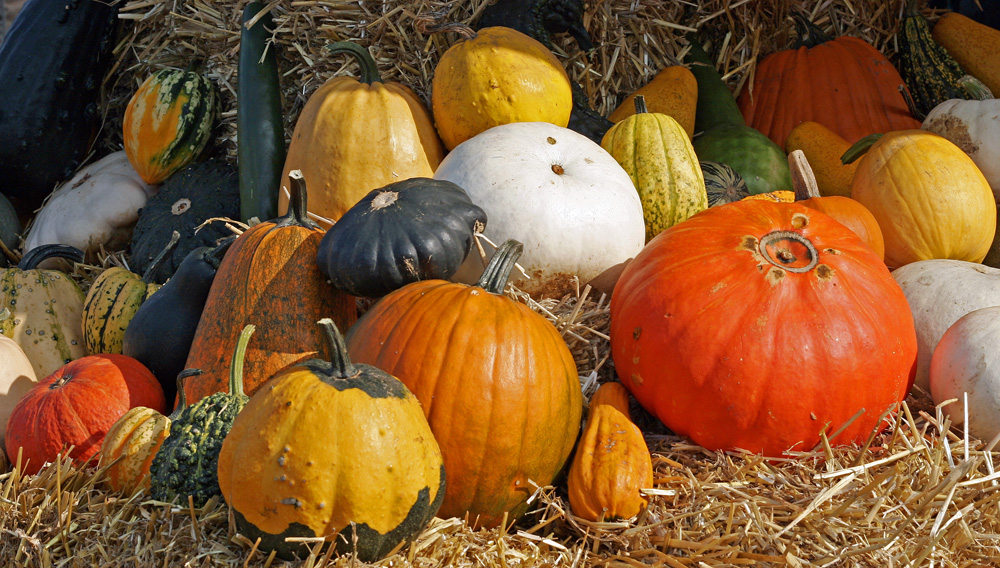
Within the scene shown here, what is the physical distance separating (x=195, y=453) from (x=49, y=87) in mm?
3326

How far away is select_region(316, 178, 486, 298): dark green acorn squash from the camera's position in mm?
2127

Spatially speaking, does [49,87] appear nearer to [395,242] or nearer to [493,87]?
[493,87]

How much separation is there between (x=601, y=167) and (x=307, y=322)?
3.91 feet

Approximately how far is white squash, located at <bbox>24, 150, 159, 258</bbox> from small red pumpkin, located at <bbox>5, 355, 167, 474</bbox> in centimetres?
171

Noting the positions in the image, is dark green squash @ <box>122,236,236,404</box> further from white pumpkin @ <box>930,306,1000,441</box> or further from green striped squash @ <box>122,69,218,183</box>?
white pumpkin @ <box>930,306,1000,441</box>

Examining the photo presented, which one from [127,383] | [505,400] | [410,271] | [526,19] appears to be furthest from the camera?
[526,19]

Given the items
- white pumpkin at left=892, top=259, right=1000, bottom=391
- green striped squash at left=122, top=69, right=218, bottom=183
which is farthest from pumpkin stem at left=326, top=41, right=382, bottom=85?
white pumpkin at left=892, top=259, right=1000, bottom=391

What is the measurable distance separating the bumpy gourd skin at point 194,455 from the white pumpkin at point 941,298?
2118 millimetres

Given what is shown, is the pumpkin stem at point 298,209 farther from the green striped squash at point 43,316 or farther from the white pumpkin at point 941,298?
the white pumpkin at point 941,298

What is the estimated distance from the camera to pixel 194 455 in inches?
69.0

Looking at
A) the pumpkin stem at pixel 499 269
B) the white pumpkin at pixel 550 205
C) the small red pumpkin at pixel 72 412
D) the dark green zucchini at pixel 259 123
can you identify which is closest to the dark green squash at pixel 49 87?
the dark green zucchini at pixel 259 123

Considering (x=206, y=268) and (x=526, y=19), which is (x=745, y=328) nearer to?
(x=206, y=268)

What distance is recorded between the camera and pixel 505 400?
177 centimetres

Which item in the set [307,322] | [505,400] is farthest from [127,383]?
[505,400]
